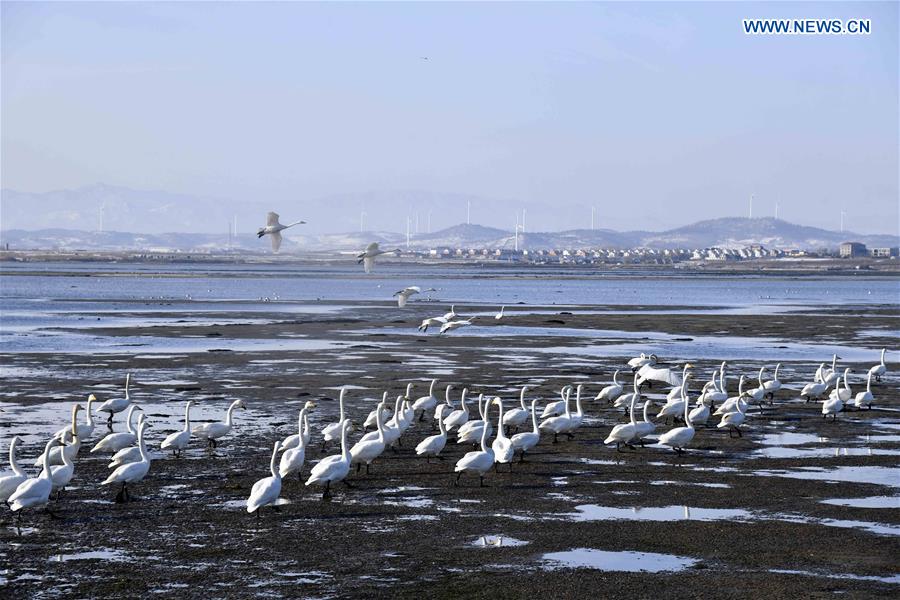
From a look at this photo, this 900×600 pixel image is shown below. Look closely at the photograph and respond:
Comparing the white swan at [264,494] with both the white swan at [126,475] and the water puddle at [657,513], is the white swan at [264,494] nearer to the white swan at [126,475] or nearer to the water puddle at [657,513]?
the white swan at [126,475]

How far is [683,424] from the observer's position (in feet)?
74.1

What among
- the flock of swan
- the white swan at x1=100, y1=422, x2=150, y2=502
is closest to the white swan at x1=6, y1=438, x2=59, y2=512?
the flock of swan

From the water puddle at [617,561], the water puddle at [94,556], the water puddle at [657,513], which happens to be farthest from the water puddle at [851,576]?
the water puddle at [94,556]

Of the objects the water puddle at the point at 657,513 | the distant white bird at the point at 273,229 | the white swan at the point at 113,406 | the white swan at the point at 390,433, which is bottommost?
the water puddle at the point at 657,513

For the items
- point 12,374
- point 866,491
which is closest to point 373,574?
point 866,491

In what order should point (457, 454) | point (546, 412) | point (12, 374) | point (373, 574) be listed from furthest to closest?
point (12, 374)
point (546, 412)
point (457, 454)
point (373, 574)

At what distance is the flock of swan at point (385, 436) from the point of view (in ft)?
48.7

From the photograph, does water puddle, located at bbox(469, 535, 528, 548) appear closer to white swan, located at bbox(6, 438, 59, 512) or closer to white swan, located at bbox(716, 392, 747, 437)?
white swan, located at bbox(6, 438, 59, 512)

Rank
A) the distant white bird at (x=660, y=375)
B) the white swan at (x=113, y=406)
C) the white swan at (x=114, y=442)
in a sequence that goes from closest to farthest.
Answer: the white swan at (x=114, y=442)
the white swan at (x=113, y=406)
the distant white bird at (x=660, y=375)

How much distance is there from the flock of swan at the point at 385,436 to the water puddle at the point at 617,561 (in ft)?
11.7

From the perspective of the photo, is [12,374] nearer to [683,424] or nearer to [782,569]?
[683,424]

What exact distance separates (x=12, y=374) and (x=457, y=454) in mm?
15045

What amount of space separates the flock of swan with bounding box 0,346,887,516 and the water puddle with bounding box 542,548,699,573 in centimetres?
357

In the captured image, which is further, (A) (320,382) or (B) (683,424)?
(A) (320,382)
